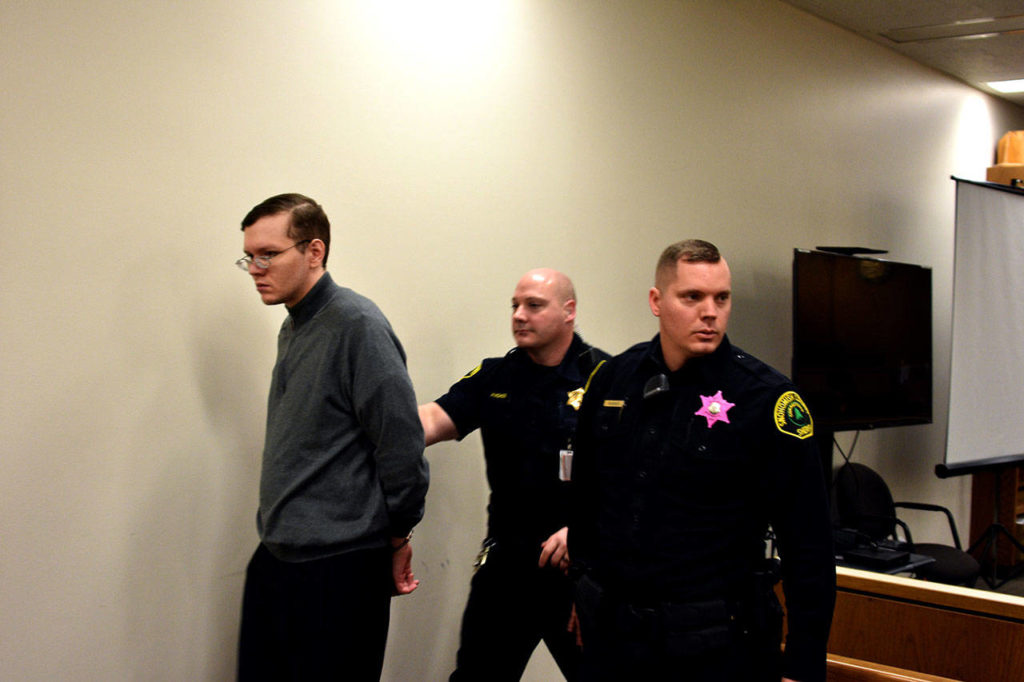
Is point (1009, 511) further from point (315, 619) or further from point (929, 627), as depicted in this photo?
point (315, 619)

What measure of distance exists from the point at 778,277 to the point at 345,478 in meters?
3.50

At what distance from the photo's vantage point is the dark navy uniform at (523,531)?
2729mm

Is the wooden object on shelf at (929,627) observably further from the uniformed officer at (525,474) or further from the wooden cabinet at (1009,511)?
the wooden cabinet at (1009,511)

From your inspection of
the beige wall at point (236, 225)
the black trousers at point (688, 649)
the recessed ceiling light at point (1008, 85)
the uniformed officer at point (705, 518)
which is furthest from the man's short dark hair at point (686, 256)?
the recessed ceiling light at point (1008, 85)

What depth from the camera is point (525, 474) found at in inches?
108

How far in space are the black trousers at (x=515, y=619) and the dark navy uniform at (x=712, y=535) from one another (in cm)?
Result: 57

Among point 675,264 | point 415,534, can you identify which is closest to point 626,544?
point 675,264

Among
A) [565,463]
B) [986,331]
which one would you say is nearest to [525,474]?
[565,463]

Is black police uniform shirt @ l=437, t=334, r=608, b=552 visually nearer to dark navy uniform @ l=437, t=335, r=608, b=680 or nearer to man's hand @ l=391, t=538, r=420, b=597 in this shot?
dark navy uniform @ l=437, t=335, r=608, b=680

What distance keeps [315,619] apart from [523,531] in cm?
78

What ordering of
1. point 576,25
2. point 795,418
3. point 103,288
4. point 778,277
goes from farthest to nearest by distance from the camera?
point 778,277 → point 576,25 → point 103,288 → point 795,418

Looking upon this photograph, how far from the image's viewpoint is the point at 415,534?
3.23 m

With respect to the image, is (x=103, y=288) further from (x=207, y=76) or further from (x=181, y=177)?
(x=207, y=76)

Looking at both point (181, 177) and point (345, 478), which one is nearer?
point (345, 478)
